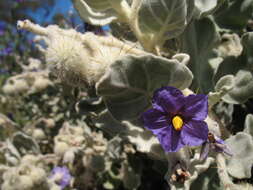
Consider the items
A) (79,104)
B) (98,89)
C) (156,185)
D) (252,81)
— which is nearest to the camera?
(98,89)

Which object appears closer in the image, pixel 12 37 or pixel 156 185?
pixel 156 185

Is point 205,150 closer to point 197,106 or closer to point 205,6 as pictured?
point 197,106

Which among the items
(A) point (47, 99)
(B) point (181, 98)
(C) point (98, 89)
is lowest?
(A) point (47, 99)

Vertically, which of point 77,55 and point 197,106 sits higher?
point 77,55

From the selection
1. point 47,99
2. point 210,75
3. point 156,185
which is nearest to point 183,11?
point 210,75

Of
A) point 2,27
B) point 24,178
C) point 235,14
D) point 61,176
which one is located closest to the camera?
point 235,14

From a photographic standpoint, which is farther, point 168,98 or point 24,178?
point 24,178

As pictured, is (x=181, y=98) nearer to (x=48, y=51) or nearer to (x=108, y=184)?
(x=48, y=51)

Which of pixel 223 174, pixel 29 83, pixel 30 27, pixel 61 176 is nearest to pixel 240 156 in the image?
pixel 223 174

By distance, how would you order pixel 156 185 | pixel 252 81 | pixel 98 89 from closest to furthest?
pixel 98 89 < pixel 252 81 < pixel 156 185
